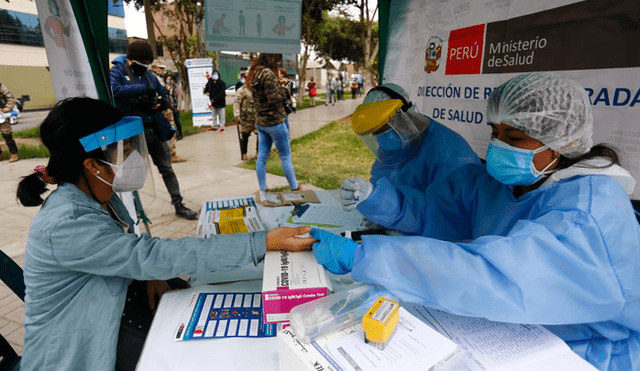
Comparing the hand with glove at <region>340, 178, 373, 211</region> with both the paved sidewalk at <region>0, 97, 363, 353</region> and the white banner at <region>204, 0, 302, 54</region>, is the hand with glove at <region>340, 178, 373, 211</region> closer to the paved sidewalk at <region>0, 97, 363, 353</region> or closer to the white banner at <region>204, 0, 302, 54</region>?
the white banner at <region>204, 0, 302, 54</region>

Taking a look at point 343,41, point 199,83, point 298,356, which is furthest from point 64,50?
point 343,41

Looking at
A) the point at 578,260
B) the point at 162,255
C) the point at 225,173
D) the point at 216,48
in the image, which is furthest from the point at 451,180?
the point at 225,173

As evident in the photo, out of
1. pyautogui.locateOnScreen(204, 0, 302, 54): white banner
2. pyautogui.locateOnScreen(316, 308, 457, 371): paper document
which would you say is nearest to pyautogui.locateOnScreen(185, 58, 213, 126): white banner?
pyautogui.locateOnScreen(204, 0, 302, 54): white banner

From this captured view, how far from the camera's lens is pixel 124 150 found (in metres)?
1.36

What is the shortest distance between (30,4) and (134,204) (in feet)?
4.90

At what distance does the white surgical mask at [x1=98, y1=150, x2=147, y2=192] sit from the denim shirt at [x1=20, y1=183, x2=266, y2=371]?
0.19 m

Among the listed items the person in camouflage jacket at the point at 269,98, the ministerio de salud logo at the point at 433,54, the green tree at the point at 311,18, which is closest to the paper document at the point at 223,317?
the ministerio de salud logo at the point at 433,54

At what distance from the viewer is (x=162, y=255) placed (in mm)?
1126

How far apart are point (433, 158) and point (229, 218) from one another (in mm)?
1170

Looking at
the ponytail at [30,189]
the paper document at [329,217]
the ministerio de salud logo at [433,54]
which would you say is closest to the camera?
the ponytail at [30,189]

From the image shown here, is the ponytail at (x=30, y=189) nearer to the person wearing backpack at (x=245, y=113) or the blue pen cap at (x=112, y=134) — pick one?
the blue pen cap at (x=112, y=134)

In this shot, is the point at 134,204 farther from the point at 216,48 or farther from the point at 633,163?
the point at 633,163

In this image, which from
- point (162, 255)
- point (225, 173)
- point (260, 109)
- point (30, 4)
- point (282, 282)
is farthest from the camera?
point (225, 173)

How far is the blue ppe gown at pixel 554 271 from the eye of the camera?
851 millimetres
